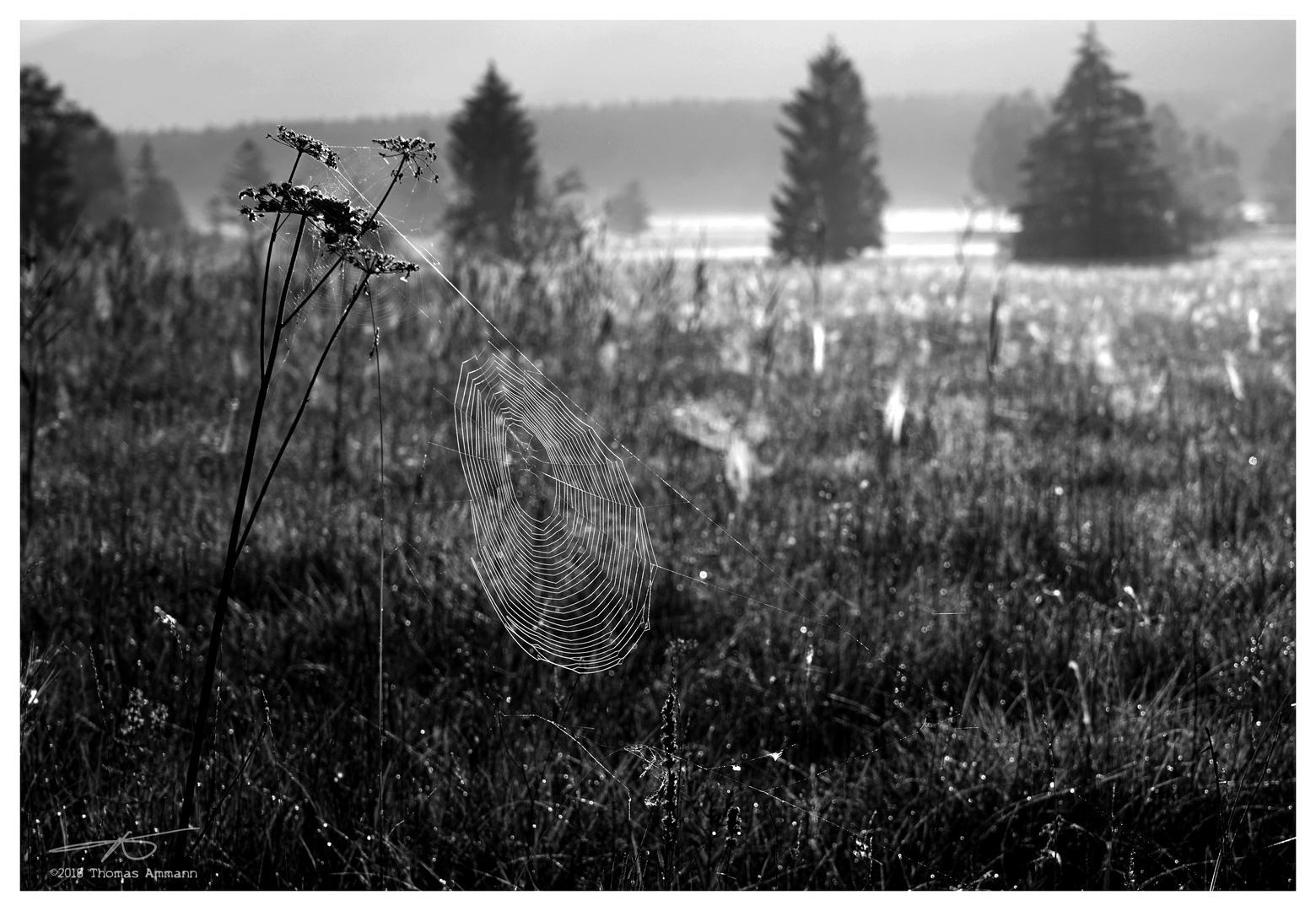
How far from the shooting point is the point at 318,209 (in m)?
1.41

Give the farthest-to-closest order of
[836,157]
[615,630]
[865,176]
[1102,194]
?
1. [865,176]
2. [836,157]
3. [1102,194]
4. [615,630]

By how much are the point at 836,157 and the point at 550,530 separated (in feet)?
124

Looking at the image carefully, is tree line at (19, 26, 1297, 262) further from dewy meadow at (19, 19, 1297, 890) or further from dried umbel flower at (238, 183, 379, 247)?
dried umbel flower at (238, 183, 379, 247)

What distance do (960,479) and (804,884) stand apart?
2.20 m

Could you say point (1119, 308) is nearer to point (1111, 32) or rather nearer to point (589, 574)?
point (1111, 32)

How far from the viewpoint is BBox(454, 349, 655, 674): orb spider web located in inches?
85.4

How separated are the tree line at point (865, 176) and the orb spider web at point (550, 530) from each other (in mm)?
16371

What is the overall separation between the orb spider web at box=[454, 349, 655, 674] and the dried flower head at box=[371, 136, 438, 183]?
21.6 inches

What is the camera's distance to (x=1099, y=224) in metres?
29.5

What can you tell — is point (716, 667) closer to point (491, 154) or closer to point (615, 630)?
point (615, 630)

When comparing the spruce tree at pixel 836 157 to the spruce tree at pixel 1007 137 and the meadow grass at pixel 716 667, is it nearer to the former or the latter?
the spruce tree at pixel 1007 137
